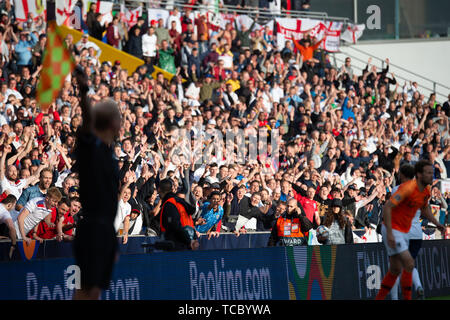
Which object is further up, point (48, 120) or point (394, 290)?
point (48, 120)

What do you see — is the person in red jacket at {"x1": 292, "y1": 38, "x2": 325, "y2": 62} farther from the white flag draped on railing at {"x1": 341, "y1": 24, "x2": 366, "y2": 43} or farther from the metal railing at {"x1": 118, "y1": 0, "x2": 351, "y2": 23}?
the white flag draped on railing at {"x1": 341, "y1": 24, "x2": 366, "y2": 43}

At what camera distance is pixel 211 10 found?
26.9 meters

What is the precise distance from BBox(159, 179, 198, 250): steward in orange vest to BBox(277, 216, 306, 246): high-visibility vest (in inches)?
124

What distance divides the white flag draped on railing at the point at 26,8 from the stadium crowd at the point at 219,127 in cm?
37

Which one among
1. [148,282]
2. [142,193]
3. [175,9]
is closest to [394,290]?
[148,282]

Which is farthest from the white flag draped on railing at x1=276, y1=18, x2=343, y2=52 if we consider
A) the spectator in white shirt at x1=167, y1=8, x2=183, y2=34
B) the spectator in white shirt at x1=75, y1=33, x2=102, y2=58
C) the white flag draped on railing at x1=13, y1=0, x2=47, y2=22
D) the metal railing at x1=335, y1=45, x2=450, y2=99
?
the white flag draped on railing at x1=13, y1=0, x2=47, y2=22

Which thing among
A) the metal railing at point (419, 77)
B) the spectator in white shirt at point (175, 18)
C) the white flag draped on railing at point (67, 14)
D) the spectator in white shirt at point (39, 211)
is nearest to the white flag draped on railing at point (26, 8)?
the white flag draped on railing at point (67, 14)

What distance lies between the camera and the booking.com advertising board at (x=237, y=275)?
899 cm

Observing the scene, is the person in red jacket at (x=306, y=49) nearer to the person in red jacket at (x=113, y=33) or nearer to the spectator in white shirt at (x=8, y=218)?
the person in red jacket at (x=113, y=33)

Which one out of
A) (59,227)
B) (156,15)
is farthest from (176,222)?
(156,15)

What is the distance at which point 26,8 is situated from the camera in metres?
21.0

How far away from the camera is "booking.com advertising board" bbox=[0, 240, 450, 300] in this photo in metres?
8.99

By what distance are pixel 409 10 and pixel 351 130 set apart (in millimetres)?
12150
